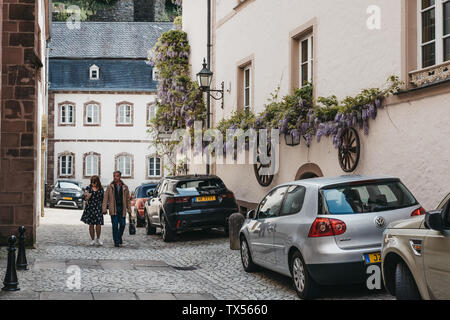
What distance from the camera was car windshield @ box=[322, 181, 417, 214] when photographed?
785cm

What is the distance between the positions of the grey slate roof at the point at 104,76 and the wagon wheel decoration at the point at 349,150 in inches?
1368

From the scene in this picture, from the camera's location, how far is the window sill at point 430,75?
31.1 feet

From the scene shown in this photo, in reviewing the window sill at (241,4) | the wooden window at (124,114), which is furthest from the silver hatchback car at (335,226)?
the wooden window at (124,114)

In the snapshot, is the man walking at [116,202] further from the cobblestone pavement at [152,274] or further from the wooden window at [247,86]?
the wooden window at [247,86]

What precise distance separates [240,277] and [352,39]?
17.0 feet

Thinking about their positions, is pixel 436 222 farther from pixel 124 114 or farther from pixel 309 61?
pixel 124 114

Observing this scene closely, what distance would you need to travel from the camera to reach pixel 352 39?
12.5 m

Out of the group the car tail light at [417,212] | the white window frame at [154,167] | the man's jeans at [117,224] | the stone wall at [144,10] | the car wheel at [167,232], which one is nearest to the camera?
the car tail light at [417,212]

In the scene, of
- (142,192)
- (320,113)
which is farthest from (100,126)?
(320,113)

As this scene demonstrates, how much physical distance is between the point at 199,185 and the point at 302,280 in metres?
7.99

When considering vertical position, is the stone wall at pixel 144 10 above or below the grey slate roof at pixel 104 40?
above

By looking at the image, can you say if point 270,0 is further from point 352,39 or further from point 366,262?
point 366,262

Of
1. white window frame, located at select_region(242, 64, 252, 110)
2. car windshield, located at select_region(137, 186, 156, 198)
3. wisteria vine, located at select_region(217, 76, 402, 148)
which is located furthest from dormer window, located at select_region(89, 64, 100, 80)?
wisteria vine, located at select_region(217, 76, 402, 148)
